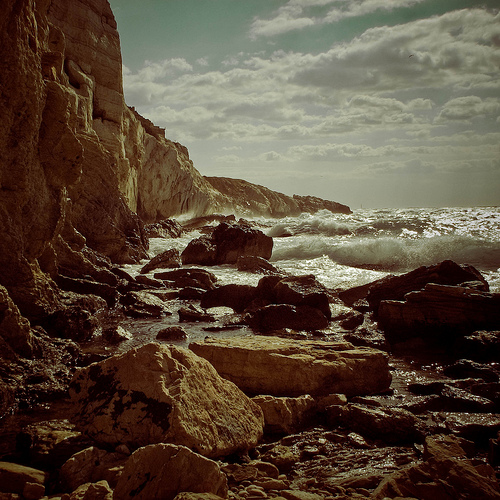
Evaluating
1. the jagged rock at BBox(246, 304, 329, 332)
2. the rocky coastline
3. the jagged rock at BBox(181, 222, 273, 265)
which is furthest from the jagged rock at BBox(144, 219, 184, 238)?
the jagged rock at BBox(246, 304, 329, 332)

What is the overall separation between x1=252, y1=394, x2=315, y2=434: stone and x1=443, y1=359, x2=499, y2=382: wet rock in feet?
8.81

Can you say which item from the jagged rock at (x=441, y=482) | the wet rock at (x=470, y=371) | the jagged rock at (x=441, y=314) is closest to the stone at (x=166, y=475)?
the jagged rock at (x=441, y=482)

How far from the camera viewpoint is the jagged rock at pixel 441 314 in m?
7.64

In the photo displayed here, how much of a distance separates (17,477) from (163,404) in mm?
1072

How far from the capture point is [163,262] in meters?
15.2

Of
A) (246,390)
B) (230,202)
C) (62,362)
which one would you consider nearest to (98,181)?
(62,362)

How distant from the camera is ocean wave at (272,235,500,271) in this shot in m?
16.8

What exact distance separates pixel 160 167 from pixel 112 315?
26050 mm

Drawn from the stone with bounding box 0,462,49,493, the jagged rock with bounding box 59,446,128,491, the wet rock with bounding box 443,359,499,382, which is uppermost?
the wet rock with bounding box 443,359,499,382

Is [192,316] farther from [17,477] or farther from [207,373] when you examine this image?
[17,477]

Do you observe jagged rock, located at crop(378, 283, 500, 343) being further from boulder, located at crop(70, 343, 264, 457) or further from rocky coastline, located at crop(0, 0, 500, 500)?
boulder, located at crop(70, 343, 264, 457)

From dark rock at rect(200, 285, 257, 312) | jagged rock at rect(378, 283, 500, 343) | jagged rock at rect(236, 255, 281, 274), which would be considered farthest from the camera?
jagged rock at rect(236, 255, 281, 274)

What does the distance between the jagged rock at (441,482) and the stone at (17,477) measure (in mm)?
2297

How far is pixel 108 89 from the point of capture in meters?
22.6
